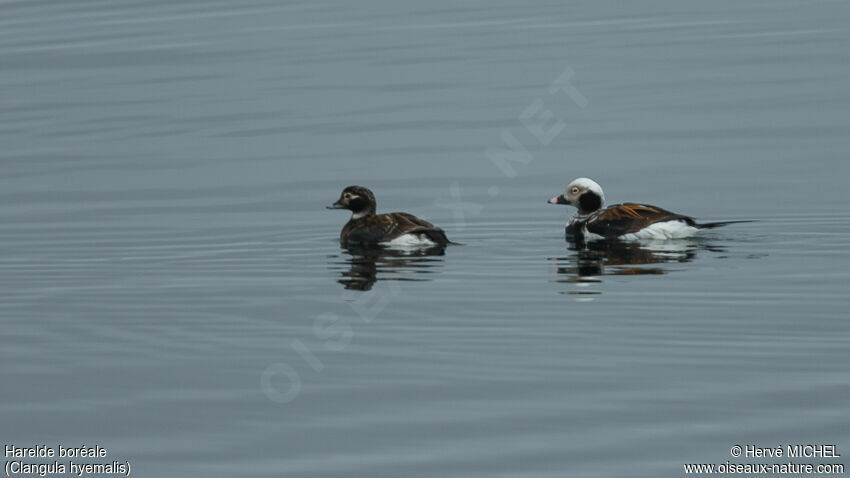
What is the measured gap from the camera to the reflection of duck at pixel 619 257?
1642 cm

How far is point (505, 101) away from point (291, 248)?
52.2 ft

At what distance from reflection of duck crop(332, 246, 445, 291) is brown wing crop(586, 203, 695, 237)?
212 cm

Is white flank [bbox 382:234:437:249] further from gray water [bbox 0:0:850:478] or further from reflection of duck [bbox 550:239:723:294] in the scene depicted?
reflection of duck [bbox 550:239:723:294]

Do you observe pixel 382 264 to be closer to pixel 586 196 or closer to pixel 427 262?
pixel 427 262

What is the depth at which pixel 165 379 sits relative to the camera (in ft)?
37.9

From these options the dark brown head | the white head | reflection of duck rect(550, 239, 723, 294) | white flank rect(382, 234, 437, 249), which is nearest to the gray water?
reflection of duck rect(550, 239, 723, 294)

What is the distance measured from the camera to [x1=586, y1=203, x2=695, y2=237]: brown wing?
1870 centimetres

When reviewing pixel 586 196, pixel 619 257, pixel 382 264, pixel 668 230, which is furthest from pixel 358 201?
pixel 668 230

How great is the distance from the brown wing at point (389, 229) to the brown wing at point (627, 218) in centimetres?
199

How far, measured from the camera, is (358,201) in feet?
66.4

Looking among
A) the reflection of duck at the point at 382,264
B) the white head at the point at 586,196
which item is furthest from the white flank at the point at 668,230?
the reflection of duck at the point at 382,264

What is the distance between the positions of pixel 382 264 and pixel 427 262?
53cm

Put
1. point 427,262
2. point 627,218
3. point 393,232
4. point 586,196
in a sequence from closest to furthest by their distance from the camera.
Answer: point 427,262 < point 393,232 < point 627,218 < point 586,196

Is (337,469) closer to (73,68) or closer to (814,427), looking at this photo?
(814,427)
